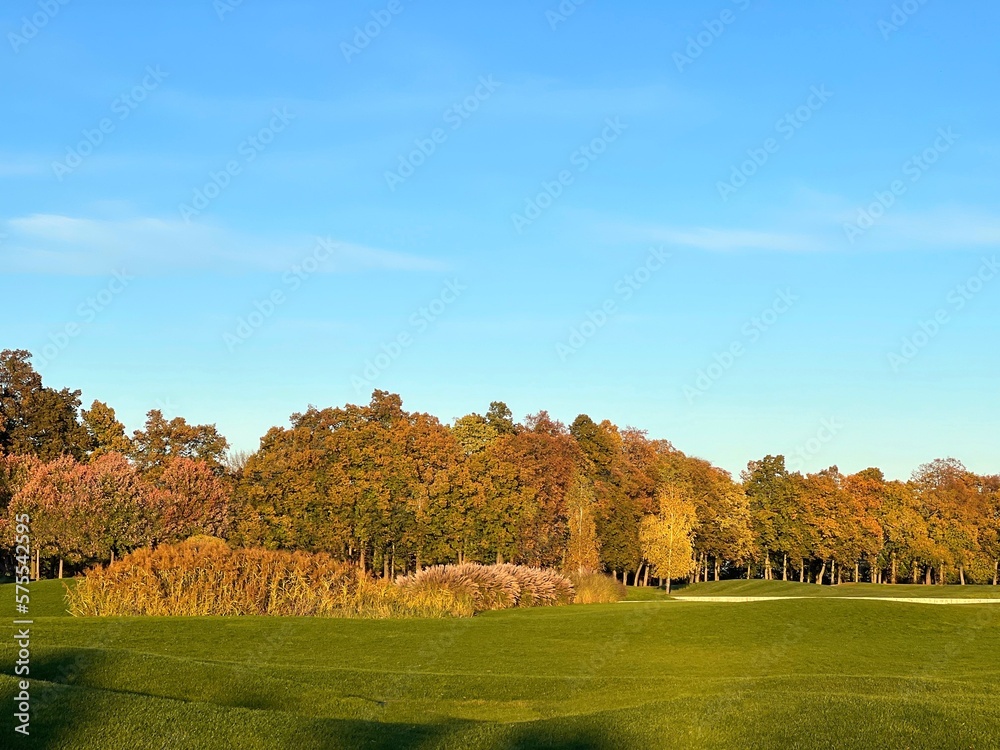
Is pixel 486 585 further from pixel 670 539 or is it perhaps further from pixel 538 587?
pixel 670 539

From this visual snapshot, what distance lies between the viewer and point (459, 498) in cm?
4569

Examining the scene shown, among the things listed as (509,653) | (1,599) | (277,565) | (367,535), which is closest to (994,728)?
(509,653)

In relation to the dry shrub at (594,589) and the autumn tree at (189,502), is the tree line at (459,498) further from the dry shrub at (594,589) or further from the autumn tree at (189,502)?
the dry shrub at (594,589)

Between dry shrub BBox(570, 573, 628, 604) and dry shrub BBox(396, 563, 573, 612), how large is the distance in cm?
191

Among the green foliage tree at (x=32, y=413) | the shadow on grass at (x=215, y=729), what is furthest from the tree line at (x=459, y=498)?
the shadow on grass at (x=215, y=729)

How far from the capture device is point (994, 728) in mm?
9523

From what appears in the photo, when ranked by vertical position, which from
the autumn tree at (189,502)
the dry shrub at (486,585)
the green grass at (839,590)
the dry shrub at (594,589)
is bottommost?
the green grass at (839,590)

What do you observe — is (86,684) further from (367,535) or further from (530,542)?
(530,542)

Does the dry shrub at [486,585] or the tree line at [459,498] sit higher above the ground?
the tree line at [459,498]

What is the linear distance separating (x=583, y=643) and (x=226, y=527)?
3167 centimetres

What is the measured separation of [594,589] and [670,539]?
14.6 m

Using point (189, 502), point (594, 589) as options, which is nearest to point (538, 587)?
point (594, 589)

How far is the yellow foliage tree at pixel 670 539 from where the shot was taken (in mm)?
50375

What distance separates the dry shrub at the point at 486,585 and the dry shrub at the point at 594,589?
1.91 meters
